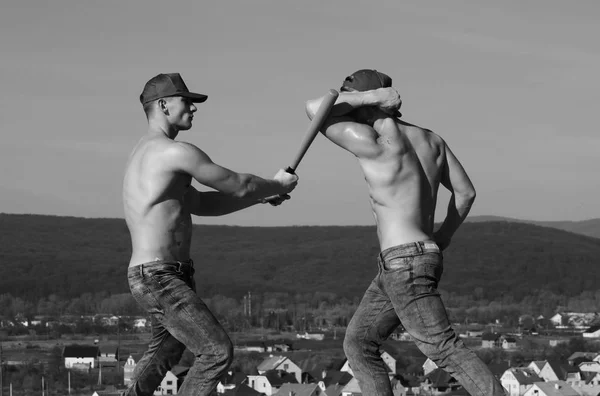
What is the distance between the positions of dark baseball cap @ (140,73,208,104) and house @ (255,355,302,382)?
79.1 metres

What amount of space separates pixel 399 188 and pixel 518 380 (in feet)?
217

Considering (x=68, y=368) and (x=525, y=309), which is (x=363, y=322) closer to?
(x=68, y=368)

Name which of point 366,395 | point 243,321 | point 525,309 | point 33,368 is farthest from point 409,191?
point 525,309

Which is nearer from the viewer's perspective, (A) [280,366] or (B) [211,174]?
(B) [211,174]

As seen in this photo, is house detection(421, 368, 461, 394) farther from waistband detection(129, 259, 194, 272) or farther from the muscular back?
waistband detection(129, 259, 194, 272)

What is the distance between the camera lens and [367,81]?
9.33m

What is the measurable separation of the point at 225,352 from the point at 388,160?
175cm

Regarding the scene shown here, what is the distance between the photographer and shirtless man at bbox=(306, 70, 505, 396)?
872 cm

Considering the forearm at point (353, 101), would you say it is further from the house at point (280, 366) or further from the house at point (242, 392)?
the house at point (280, 366)

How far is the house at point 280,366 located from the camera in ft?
293

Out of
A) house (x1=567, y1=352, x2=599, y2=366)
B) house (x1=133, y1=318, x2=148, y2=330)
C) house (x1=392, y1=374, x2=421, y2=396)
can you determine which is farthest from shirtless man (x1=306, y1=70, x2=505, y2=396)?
house (x1=133, y1=318, x2=148, y2=330)

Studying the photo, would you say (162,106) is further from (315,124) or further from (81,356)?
(81,356)

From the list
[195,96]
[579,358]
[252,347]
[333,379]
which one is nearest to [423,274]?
[195,96]

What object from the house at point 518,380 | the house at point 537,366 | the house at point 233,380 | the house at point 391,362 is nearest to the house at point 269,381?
the house at point 233,380
